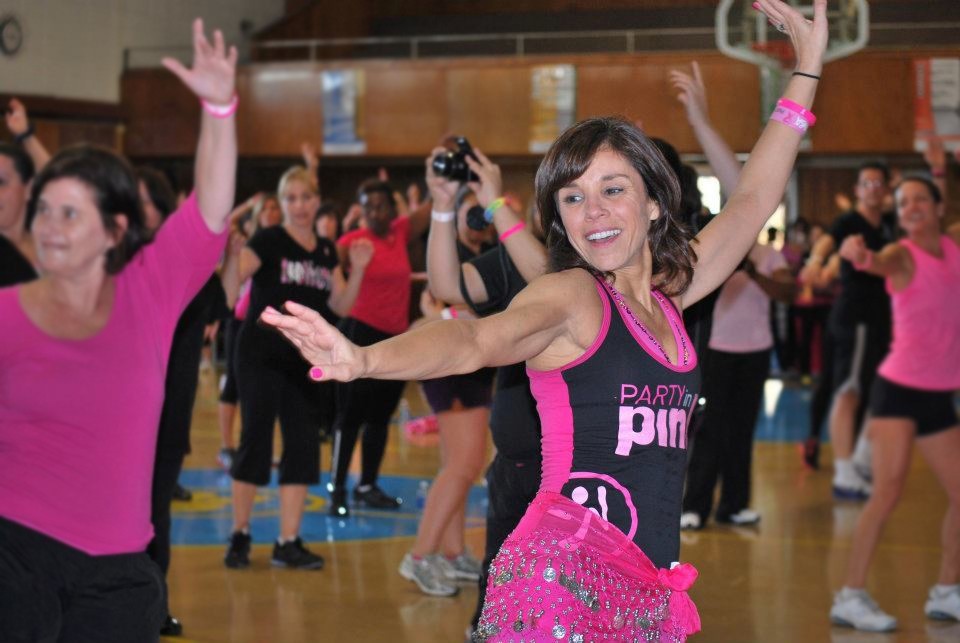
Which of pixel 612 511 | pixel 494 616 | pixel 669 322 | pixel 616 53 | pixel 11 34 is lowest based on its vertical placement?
pixel 494 616

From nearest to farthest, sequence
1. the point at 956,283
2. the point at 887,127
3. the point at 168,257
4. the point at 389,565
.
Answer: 1. the point at 168,257
2. the point at 956,283
3. the point at 389,565
4. the point at 887,127

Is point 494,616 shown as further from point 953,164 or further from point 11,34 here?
point 953,164

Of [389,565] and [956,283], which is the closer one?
[956,283]

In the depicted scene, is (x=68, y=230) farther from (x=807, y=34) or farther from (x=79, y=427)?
(x=807, y=34)

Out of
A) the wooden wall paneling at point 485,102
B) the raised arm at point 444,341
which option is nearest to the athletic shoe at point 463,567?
the raised arm at point 444,341

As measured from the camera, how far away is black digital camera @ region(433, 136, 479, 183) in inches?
169

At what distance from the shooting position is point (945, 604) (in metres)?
5.32

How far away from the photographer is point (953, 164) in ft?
53.5

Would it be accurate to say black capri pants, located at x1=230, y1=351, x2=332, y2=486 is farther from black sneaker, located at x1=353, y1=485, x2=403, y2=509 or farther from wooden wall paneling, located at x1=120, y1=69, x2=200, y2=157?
wooden wall paneling, located at x1=120, y1=69, x2=200, y2=157

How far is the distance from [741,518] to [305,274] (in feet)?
9.75

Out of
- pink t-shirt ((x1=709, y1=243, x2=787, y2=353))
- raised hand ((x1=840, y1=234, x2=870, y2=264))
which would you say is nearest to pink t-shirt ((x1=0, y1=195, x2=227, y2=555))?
raised hand ((x1=840, y1=234, x2=870, y2=264))

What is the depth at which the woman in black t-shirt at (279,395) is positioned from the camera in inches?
237

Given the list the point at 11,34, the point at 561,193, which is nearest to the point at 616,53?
the point at 561,193

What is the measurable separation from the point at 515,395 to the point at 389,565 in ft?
7.93
